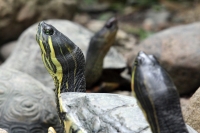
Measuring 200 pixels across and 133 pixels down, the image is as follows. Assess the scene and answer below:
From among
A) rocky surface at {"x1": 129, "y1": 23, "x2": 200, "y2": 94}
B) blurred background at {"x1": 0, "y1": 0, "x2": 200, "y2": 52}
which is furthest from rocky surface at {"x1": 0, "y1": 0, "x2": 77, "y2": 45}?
rocky surface at {"x1": 129, "y1": 23, "x2": 200, "y2": 94}

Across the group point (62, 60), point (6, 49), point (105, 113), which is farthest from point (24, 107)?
point (6, 49)

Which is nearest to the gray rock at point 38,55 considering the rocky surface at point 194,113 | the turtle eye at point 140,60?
the rocky surface at point 194,113

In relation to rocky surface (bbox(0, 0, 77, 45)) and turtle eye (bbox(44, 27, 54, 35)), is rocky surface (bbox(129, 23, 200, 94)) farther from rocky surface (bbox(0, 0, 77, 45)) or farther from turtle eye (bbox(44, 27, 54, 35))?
rocky surface (bbox(0, 0, 77, 45))

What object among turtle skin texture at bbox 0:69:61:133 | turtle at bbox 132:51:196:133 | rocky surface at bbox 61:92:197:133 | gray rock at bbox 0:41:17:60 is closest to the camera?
turtle at bbox 132:51:196:133

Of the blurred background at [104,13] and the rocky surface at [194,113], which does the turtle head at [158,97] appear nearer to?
the rocky surface at [194,113]

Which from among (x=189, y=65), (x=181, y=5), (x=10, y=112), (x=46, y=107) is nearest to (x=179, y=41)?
(x=189, y=65)

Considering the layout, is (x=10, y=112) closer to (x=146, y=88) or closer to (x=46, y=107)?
(x=46, y=107)
